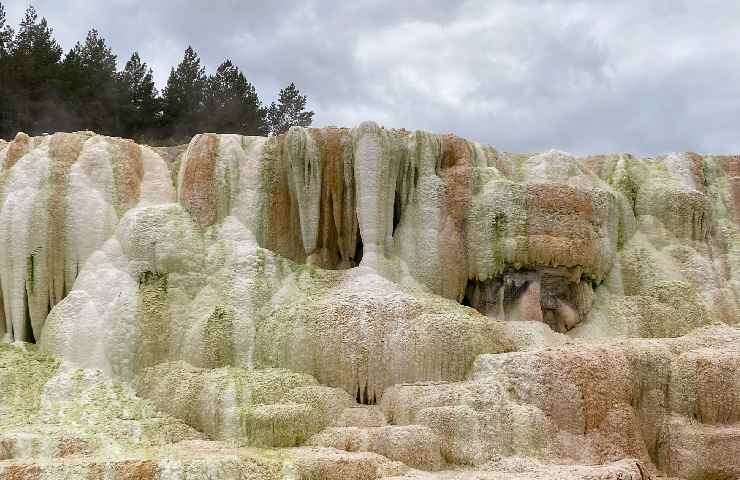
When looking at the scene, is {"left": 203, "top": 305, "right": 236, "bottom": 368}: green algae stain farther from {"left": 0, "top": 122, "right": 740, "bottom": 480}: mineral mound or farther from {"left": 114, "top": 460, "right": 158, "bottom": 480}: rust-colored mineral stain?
{"left": 114, "top": 460, "right": 158, "bottom": 480}: rust-colored mineral stain

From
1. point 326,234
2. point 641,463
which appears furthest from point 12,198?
point 641,463

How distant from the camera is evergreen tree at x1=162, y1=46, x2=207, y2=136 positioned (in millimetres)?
53531

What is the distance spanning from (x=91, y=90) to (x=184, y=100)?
19.9 ft

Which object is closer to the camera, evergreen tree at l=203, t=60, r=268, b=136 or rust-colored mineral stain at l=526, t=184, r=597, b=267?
rust-colored mineral stain at l=526, t=184, r=597, b=267

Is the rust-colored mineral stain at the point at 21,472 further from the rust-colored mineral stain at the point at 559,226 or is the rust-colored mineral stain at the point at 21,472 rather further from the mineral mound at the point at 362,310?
the rust-colored mineral stain at the point at 559,226

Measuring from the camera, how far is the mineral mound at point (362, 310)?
65.6ft

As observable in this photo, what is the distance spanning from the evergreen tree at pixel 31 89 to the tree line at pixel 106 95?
2.0 inches

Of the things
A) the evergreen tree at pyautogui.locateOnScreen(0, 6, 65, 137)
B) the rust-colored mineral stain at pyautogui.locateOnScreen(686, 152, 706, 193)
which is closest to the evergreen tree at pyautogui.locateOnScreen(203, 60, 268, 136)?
the evergreen tree at pyautogui.locateOnScreen(0, 6, 65, 137)

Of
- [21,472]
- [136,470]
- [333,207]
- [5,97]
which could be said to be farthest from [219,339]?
[5,97]

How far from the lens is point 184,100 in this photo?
54.7m

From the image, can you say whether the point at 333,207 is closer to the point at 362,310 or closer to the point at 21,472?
the point at 362,310

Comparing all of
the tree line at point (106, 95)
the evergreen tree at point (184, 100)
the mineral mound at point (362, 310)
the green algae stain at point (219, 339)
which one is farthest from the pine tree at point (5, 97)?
the green algae stain at point (219, 339)

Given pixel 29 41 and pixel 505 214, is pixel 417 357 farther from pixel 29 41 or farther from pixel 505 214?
pixel 29 41

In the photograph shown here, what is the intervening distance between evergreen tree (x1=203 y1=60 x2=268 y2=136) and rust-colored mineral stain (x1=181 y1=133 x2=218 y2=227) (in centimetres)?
2581
